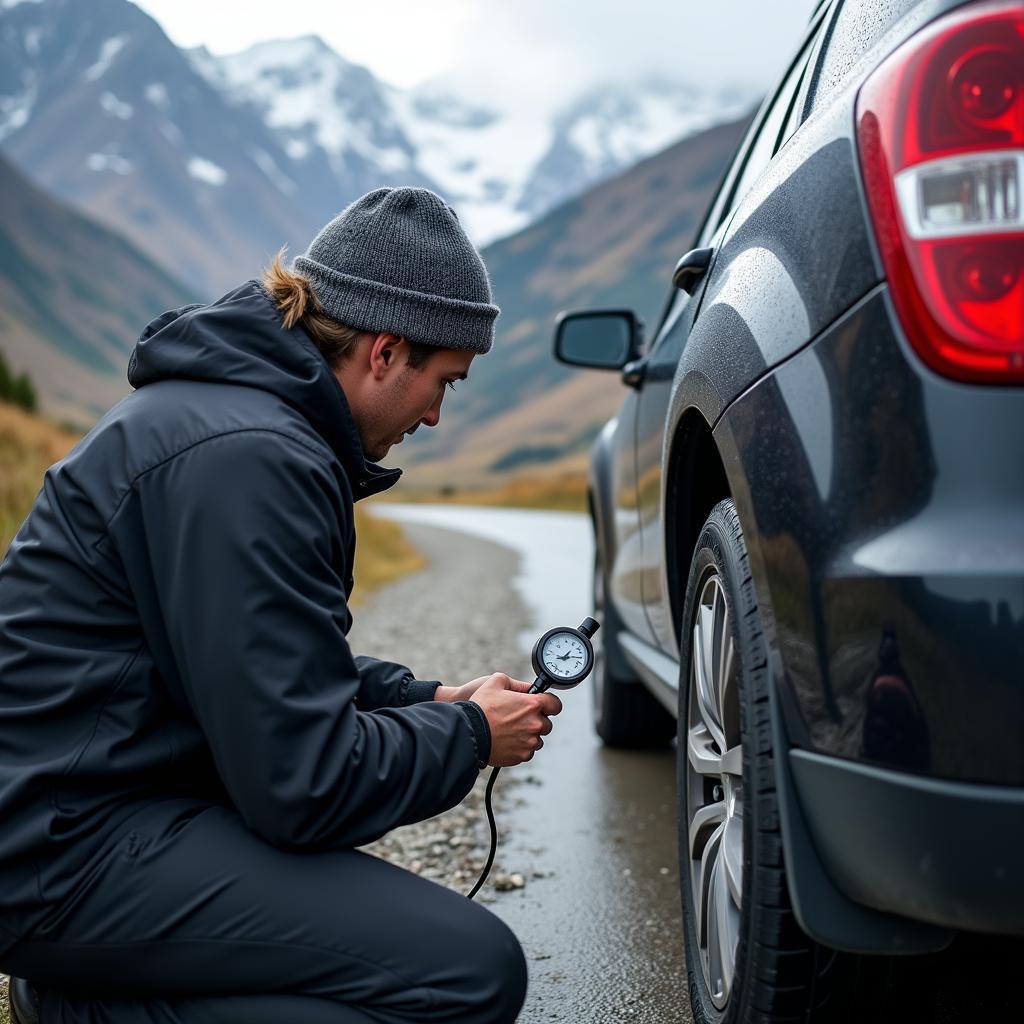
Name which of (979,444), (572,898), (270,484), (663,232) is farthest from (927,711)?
(663,232)

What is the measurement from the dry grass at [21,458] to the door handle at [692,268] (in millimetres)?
6255

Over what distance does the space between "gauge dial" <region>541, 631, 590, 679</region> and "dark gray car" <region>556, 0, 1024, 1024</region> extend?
43 centimetres

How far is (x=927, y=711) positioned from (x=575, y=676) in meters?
1.05

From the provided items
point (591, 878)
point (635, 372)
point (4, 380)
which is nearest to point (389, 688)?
point (591, 878)

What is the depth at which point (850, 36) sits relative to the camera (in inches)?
79.0

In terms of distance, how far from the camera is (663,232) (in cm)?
19950

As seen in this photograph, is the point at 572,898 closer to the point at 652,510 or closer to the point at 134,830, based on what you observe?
the point at 652,510

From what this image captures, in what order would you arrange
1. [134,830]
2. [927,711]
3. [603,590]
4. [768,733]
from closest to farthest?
1. [927,711]
2. [768,733]
3. [134,830]
4. [603,590]

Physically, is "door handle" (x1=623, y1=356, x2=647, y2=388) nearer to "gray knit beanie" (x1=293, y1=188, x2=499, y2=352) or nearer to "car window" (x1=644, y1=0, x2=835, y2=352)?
"car window" (x1=644, y1=0, x2=835, y2=352)

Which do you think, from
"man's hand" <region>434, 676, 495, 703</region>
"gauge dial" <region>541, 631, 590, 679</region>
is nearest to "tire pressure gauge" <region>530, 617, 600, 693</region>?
"gauge dial" <region>541, 631, 590, 679</region>

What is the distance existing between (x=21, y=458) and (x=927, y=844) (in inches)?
479

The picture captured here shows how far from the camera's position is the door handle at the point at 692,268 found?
2.49 metres

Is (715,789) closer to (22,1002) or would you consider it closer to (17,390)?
(22,1002)

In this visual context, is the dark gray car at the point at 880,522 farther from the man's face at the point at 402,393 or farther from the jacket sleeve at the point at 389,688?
the jacket sleeve at the point at 389,688
